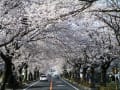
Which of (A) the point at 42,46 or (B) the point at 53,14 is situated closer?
(B) the point at 53,14

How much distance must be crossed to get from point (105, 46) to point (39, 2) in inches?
756

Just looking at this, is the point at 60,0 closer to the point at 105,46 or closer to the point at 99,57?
the point at 105,46

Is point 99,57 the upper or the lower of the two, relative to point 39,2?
lower

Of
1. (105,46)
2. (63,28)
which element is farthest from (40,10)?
(105,46)

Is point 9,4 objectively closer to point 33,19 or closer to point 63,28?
point 33,19

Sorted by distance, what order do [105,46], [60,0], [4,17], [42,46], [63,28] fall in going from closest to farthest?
1. [60,0]
2. [4,17]
3. [63,28]
4. [105,46]
5. [42,46]

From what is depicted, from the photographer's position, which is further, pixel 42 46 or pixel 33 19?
pixel 42 46

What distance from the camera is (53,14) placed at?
868 inches

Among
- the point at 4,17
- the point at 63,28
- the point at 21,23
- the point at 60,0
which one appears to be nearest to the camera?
the point at 60,0

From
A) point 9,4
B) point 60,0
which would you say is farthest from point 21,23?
point 60,0

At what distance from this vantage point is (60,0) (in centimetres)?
1848

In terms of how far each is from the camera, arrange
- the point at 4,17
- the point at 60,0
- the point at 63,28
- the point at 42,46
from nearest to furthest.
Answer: the point at 60,0
the point at 4,17
the point at 63,28
the point at 42,46

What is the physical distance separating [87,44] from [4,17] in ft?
71.0

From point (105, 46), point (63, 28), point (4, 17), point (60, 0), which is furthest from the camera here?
point (105, 46)
